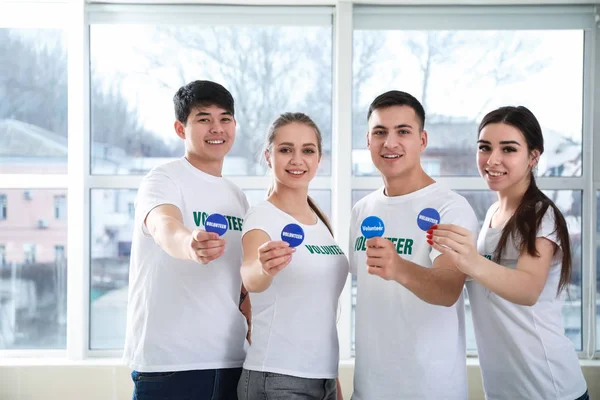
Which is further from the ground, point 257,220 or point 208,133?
point 208,133

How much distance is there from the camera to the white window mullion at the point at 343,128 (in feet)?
11.7

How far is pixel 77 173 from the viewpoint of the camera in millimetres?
3578

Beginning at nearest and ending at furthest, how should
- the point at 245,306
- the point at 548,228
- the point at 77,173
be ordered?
the point at 548,228, the point at 245,306, the point at 77,173

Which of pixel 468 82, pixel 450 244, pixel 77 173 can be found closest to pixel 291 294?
pixel 450 244

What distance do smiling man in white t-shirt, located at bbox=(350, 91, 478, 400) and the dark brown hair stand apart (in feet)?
0.57

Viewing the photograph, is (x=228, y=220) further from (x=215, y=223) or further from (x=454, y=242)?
(x=454, y=242)

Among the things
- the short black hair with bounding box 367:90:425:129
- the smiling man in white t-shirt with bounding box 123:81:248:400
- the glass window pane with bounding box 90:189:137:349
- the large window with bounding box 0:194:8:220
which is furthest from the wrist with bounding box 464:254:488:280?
the large window with bounding box 0:194:8:220

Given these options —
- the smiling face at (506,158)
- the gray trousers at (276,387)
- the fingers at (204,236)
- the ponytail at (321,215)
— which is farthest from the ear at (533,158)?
the fingers at (204,236)

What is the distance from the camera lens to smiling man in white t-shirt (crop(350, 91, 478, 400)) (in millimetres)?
1772

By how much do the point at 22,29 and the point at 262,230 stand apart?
2733 millimetres

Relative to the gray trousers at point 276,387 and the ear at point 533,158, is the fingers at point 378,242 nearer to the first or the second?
the gray trousers at point 276,387

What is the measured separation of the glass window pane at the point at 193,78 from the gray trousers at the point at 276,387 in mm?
2051

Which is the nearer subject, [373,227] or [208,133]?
[373,227]

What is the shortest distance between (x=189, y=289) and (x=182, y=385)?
1.04 ft
